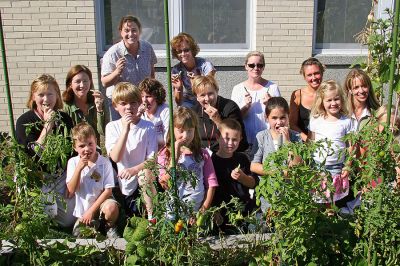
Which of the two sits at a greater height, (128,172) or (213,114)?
(213,114)

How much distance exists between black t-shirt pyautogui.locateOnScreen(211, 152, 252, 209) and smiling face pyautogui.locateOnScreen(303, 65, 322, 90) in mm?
1263

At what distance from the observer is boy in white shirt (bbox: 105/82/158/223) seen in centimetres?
368

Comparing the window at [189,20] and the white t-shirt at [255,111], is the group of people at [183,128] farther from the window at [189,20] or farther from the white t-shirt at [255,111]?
the window at [189,20]

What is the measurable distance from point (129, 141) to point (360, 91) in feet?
6.45

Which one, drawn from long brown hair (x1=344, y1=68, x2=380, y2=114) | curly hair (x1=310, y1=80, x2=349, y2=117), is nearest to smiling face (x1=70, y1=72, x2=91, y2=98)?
curly hair (x1=310, y1=80, x2=349, y2=117)

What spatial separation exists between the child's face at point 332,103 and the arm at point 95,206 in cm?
182

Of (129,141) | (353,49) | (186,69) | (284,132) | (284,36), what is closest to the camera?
(284,132)

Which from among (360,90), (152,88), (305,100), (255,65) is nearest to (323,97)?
(360,90)

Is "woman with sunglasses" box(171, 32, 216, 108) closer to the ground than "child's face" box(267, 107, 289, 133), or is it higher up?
higher up

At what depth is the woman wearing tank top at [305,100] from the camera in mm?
4461

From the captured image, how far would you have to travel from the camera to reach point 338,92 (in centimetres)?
395

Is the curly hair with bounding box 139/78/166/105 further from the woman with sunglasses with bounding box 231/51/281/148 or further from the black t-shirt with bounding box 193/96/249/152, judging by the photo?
the woman with sunglasses with bounding box 231/51/281/148

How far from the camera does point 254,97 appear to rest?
4637 millimetres

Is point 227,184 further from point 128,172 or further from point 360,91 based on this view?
point 360,91
